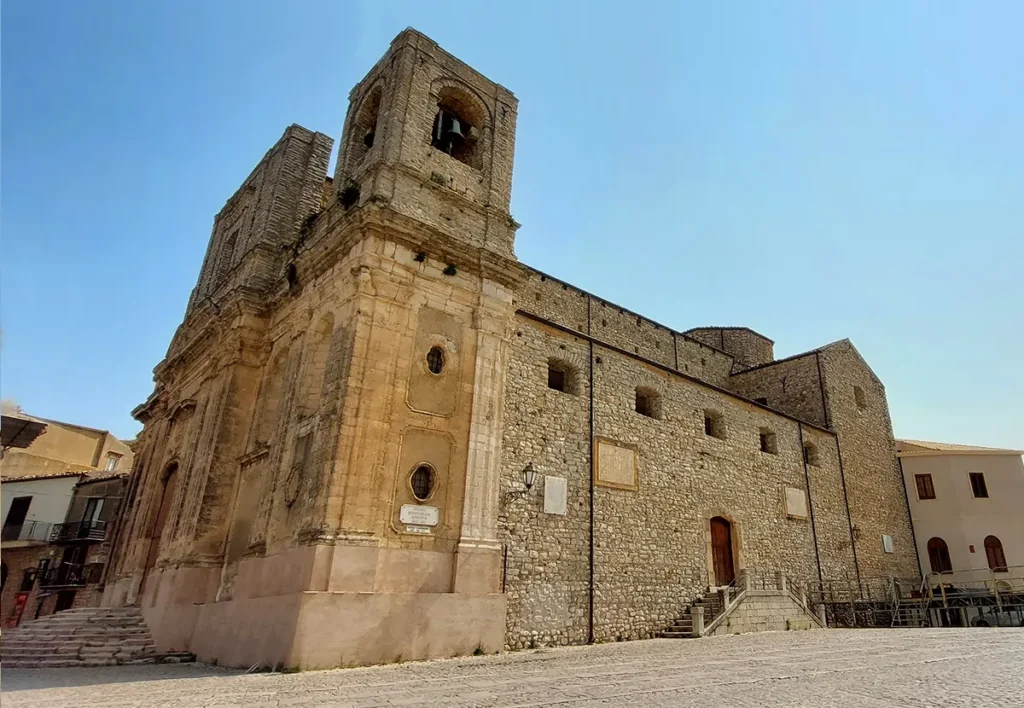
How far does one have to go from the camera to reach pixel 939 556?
73.3ft

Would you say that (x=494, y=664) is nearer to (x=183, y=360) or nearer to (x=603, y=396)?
(x=603, y=396)

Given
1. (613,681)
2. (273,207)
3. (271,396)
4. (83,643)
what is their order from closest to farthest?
(613,681) → (83,643) → (271,396) → (273,207)

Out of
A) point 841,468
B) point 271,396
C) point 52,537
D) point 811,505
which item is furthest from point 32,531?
point 841,468

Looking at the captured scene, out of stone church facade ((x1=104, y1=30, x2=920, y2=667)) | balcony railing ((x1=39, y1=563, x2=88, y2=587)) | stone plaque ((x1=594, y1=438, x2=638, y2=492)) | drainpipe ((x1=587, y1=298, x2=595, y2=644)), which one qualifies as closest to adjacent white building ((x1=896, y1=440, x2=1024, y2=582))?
stone church facade ((x1=104, y1=30, x2=920, y2=667))

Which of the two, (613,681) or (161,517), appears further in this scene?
(161,517)

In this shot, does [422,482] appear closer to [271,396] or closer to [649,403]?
[271,396]

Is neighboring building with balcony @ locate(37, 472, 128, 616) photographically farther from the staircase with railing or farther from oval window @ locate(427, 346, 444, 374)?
the staircase with railing

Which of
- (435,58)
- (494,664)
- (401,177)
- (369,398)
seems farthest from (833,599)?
(435,58)

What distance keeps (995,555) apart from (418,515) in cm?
2166

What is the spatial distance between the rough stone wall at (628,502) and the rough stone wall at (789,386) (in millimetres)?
4320

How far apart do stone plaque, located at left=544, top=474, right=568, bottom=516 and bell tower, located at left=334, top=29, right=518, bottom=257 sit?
469 cm

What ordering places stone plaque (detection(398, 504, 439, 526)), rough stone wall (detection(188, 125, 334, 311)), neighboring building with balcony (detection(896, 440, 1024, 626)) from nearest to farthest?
stone plaque (detection(398, 504, 439, 526)), rough stone wall (detection(188, 125, 334, 311)), neighboring building with balcony (detection(896, 440, 1024, 626))

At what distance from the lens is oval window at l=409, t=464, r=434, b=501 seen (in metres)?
10.6

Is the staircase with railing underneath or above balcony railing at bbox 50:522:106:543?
underneath
